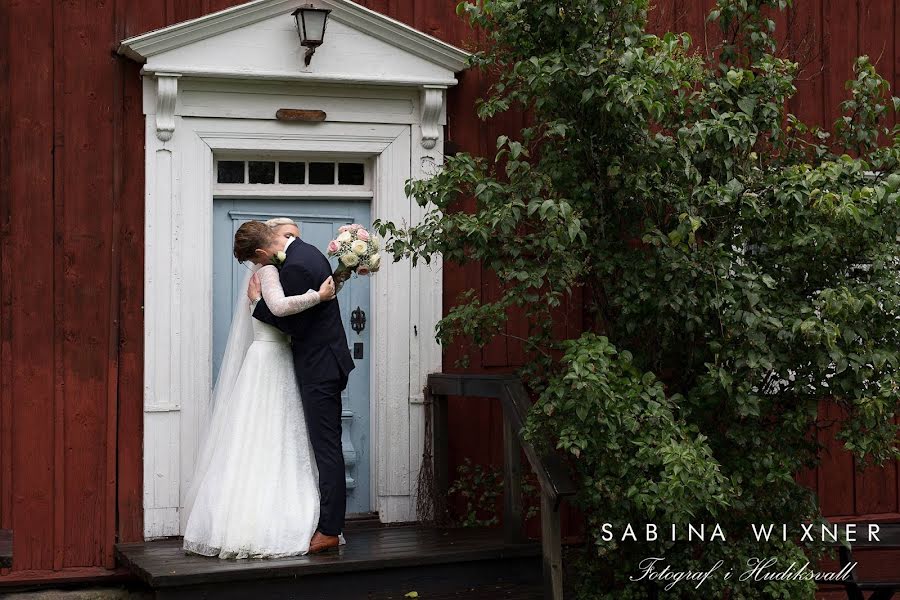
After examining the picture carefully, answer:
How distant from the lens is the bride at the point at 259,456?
6328mm

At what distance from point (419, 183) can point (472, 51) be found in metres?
1.62

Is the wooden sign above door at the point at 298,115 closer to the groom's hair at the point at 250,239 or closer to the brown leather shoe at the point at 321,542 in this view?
the groom's hair at the point at 250,239

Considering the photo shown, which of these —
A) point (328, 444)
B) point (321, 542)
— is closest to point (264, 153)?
point (328, 444)

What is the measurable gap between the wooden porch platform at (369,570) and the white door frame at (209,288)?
0.47 metres

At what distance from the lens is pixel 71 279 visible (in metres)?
6.85

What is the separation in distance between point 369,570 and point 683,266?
230 cm

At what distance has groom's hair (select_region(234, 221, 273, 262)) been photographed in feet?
21.5

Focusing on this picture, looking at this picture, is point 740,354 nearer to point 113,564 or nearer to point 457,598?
point 457,598

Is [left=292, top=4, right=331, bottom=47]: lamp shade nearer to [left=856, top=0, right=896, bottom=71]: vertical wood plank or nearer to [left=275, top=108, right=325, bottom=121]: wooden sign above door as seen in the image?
[left=275, top=108, right=325, bottom=121]: wooden sign above door

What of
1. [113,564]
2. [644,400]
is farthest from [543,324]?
[113,564]

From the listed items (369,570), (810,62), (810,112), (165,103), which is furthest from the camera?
(810,112)

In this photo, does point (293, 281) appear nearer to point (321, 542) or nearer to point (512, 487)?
point (321, 542)

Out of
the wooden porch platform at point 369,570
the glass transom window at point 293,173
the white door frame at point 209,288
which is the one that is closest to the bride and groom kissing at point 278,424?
the wooden porch platform at point 369,570

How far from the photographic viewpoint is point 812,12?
8703mm
